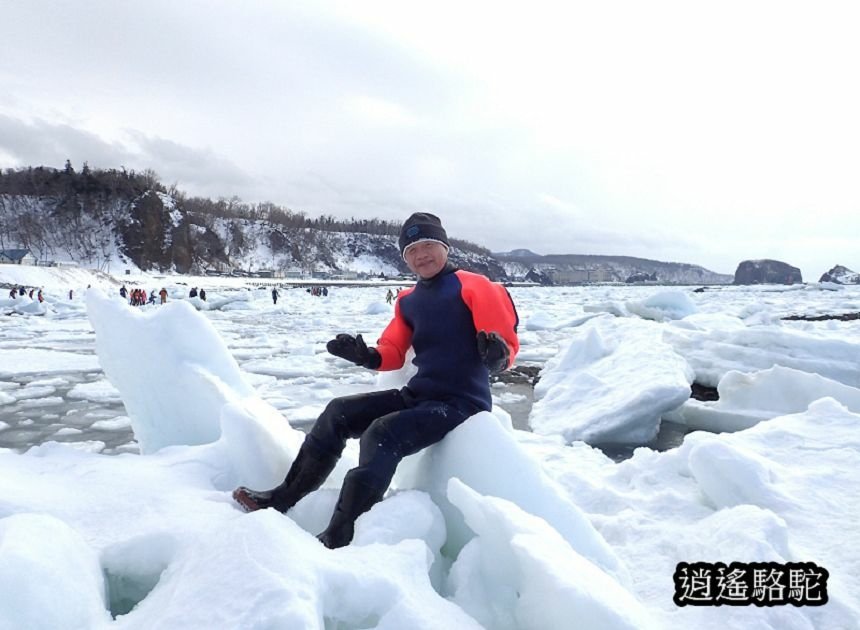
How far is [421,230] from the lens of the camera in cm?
229

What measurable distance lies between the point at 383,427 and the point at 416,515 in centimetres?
34

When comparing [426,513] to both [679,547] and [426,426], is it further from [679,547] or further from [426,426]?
[679,547]

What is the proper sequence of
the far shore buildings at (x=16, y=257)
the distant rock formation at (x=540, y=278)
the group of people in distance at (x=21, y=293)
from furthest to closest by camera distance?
1. the distant rock formation at (x=540, y=278)
2. the far shore buildings at (x=16, y=257)
3. the group of people in distance at (x=21, y=293)

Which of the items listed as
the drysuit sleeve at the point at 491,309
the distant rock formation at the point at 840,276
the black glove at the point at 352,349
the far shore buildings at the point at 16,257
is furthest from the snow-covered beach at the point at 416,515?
the distant rock formation at the point at 840,276

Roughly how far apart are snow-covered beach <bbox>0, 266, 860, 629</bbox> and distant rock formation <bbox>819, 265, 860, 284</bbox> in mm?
98477

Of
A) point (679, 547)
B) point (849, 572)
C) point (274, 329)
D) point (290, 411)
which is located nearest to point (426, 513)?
point (679, 547)

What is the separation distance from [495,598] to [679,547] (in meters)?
1.09

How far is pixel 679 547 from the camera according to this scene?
221 centimetres

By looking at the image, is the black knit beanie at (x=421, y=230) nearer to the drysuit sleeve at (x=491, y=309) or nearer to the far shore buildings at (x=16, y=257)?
the drysuit sleeve at (x=491, y=309)

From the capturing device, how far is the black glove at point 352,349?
2.27 meters

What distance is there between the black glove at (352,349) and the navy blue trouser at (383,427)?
0.19m

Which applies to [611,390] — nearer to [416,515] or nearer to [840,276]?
[416,515]

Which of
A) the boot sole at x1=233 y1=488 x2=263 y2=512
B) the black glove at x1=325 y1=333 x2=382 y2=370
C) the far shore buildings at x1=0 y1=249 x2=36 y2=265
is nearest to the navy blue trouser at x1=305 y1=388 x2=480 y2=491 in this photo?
the black glove at x1=325 y1=333 x2=382 y2=370

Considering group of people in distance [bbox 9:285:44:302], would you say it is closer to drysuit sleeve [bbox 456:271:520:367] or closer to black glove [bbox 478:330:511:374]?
drysuit sleeve [bbox 456:271:520:367]
